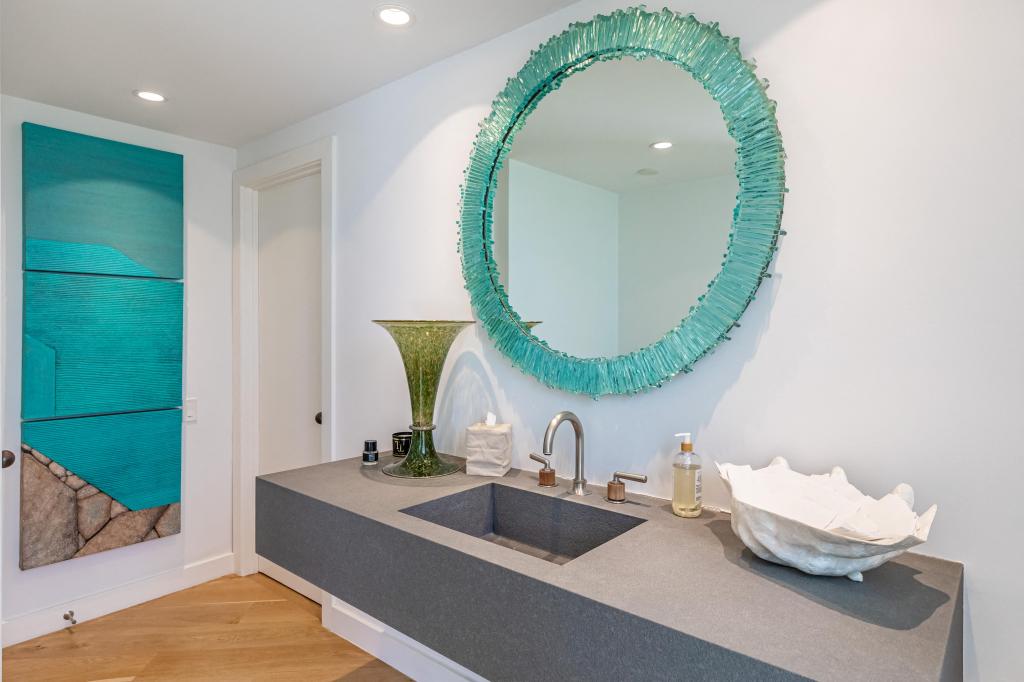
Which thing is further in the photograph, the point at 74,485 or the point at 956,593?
the point at 74,485

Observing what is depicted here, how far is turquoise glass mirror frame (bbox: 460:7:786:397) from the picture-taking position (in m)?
1.34

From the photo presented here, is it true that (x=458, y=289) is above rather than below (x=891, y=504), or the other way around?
above

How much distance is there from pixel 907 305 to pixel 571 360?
0.81m

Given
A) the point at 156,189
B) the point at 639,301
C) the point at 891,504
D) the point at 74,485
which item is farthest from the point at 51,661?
the point at 891,504

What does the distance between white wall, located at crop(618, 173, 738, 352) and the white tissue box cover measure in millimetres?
464

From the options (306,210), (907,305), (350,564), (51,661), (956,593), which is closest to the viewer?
(956,593)

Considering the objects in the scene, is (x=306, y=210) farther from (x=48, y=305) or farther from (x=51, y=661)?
(x=51, y=661)

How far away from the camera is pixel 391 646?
2.22m

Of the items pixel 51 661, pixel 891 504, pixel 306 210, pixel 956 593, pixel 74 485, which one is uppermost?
pixel 306 210

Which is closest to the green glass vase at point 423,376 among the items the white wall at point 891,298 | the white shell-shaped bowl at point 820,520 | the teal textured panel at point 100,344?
the white wall at point 891,298

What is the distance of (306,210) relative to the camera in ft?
9.25

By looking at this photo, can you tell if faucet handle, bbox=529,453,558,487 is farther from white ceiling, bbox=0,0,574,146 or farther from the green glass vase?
white ceiling, bbox=0,0,574,146

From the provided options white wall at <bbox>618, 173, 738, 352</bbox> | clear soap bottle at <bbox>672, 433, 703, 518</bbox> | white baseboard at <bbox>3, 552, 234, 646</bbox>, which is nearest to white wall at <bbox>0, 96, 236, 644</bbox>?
white baseboard at <bbox>3, 552, 234, 646</bbox>

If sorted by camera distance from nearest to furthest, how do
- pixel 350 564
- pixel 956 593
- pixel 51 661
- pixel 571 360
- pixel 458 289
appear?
1. pixel 956 593
2. pixel 350 564
3. pixel 571 360
4. pixel 458 289
5. pixel 51 661
